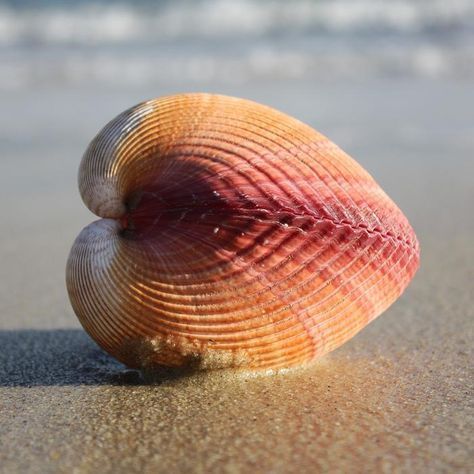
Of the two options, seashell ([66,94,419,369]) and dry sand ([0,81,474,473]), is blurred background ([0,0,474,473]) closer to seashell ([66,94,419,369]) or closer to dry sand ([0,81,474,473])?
dry sand ([0,81,474,473])

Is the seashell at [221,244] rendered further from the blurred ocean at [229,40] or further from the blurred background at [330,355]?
the blurred ocean at [229,40]

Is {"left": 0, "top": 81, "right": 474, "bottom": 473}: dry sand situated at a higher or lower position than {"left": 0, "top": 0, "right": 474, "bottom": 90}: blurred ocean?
lower

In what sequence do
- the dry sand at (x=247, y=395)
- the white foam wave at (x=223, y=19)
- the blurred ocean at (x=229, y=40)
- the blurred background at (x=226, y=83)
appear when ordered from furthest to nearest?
the white foam wave at (x=223, y=19) < the blurred ocean at (x=229, y=40) < the blurred background at (x=226, y=83) < the dry sand at (x=247, y=395)

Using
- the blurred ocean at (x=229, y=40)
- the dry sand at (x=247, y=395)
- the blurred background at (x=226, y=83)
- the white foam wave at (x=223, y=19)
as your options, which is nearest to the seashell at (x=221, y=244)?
the dry sand at (x=247, y=395)

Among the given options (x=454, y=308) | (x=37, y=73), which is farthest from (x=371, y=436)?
(x=37, y=73)

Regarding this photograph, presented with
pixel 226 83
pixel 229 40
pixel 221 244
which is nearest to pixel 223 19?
pixel 229 40

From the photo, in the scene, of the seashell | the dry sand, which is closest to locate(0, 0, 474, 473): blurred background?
the dry sand
